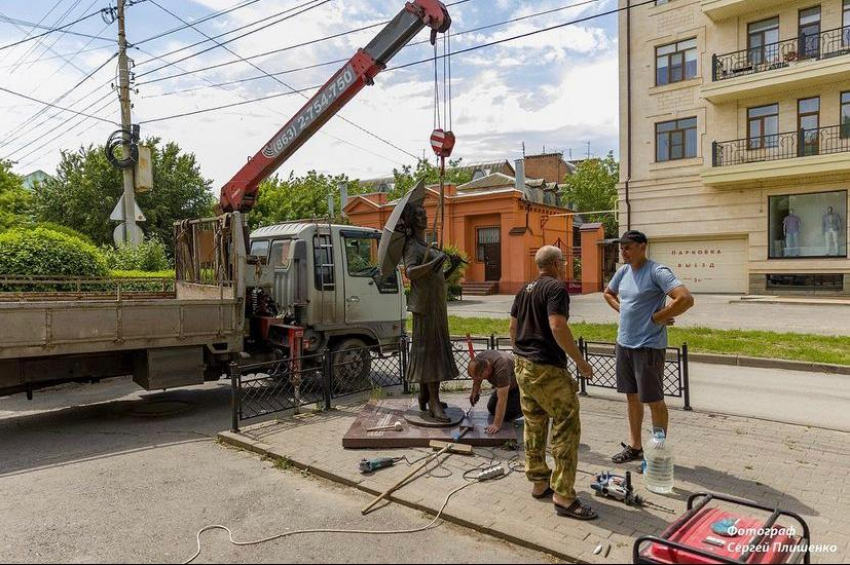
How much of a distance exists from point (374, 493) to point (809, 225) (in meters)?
22.2

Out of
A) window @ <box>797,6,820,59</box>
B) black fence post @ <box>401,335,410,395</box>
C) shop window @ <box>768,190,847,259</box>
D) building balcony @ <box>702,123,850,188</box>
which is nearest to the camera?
black fence post @ <box>401,335,410,395</box>

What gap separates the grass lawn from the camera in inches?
382

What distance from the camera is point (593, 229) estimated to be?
2688 cm

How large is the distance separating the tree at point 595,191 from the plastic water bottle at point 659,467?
124 ft

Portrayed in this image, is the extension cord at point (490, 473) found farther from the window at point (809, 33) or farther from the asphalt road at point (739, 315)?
the window at point (809, 33)

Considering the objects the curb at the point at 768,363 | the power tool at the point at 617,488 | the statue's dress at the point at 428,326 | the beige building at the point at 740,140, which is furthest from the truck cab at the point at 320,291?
the beige building at the point at 740,140

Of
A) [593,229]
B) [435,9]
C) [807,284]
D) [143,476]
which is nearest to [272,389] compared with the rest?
[143,476]

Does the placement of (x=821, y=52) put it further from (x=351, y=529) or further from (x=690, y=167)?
(x=351, y=529)

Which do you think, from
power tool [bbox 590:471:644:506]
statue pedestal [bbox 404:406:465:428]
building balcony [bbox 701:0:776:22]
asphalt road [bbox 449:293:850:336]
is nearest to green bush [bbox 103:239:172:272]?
asphalt road [bbox 449:293:850:336]

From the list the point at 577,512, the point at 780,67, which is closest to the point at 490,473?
the point at 577,512

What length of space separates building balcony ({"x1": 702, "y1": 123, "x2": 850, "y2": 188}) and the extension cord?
66.6ft

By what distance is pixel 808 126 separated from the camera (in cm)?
2033

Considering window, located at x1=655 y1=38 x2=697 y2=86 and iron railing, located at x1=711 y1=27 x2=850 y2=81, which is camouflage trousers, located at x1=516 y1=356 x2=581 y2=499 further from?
window, located at x1=655 y1=38 x2=697 y2=86

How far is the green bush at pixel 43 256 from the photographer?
10.7 metres
